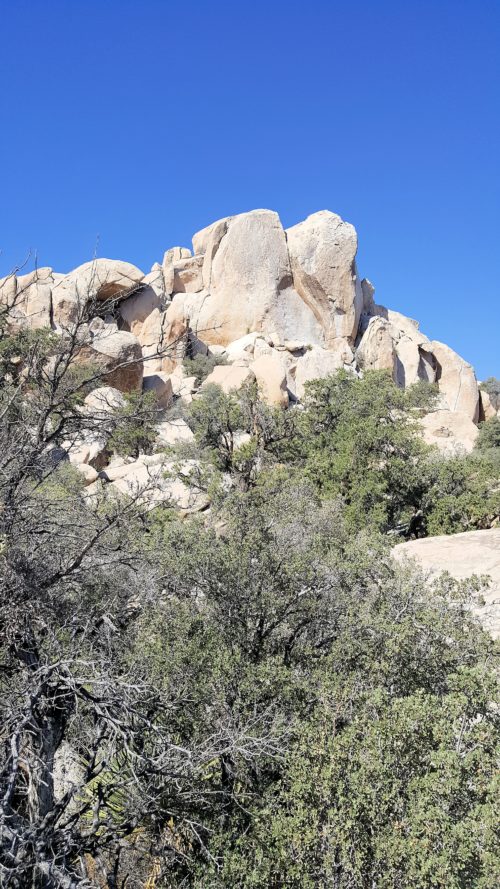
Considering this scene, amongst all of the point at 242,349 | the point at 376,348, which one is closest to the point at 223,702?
the point at 242,349

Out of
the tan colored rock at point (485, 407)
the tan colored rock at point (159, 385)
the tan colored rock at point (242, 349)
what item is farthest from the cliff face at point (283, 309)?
the tan colored rock at point (485, 407)

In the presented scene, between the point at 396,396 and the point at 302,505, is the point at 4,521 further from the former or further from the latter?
the point at 396,396

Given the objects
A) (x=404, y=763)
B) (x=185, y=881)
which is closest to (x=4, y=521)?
(x=185, y=881)

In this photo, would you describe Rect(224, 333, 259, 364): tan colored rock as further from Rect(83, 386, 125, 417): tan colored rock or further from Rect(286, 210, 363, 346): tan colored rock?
Rect(83, 386, 125, 417): tan colored rock

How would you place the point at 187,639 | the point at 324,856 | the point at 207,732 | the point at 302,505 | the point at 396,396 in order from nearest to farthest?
the point at 324,856
the point at 207,732
the point at 187,639
the point at 302,505
the point at 396,396

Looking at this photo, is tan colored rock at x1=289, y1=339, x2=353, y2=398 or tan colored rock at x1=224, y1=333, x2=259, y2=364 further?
tan colored rock at x1=224, y1=333, x2=259, y2=364

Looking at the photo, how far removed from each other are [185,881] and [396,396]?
48.5ft

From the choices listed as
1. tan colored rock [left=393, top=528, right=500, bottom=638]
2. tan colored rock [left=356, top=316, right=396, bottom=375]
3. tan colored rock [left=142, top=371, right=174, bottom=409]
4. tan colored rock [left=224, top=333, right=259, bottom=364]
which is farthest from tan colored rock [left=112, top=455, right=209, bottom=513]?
tan colored rock [left=356, top=316, right=396, bottom=375]

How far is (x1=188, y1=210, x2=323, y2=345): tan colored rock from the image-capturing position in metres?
37.2

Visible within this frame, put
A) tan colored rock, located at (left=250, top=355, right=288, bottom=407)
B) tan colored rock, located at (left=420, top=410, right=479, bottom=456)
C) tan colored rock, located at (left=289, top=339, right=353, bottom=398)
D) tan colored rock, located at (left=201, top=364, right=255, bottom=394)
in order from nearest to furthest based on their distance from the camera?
tan colored rock, located at (left=201, top=364, right=255, bottom=394)
tan colored rock, located at (left=250, top=355, right=288, bottom=407)
tan colored rock, located at (left=420, top=410, right=479, bottom=456)
tan colored rock, located at (left=289, top=339, right=353, bottom=398)

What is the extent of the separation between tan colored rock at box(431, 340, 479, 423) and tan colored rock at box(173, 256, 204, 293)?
1882cm

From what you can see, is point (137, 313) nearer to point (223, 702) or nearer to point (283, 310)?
point (283, 310)

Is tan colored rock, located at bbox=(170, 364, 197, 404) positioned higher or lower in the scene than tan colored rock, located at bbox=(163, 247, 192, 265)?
lower

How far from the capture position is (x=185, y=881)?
12.8 ft
